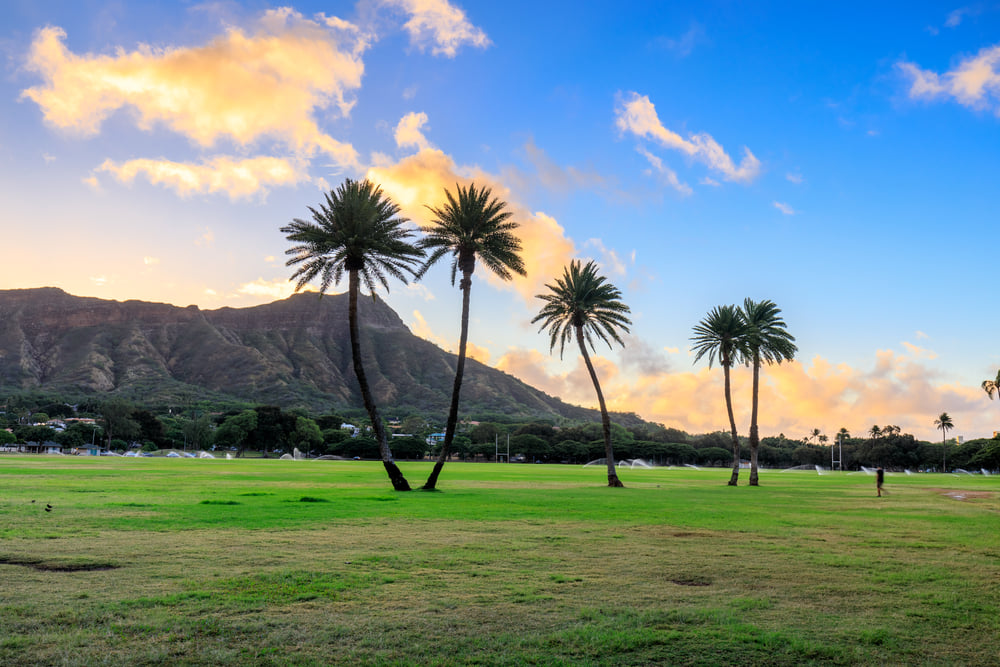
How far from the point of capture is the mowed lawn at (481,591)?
8148 mm

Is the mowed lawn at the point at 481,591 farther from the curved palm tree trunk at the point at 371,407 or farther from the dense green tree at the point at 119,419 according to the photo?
the dense green tree at the point at 119,419

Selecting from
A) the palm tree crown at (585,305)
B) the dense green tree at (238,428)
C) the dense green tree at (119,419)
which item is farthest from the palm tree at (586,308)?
the dense green tree at (119,419)

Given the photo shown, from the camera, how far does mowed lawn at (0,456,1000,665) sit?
26.7ft

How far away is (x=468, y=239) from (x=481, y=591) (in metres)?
32.1

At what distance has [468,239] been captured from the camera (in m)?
41.6

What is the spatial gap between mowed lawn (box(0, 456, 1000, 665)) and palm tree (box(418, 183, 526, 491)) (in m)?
22.0

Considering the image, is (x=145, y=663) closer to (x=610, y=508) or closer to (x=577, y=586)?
(x=577, y=586)

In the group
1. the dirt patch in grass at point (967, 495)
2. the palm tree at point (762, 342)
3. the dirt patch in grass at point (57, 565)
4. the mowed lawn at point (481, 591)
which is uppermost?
the palm tree at point (762, 342)

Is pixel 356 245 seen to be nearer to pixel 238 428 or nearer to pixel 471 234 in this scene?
pixel 471 234

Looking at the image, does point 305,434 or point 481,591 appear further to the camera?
point 305,434

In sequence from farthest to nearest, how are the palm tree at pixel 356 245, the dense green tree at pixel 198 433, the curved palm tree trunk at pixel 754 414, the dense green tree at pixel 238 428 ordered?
the dense green tree at pixel 198 433 < the dense green tree at pixel 238 428 < the curved palm tree trunk at pixel 754 414 < the palm tree at pixel 356 245

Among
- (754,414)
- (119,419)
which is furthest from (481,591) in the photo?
(119,419)

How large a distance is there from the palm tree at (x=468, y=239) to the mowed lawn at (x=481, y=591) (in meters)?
22.0

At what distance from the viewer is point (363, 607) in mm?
9992
